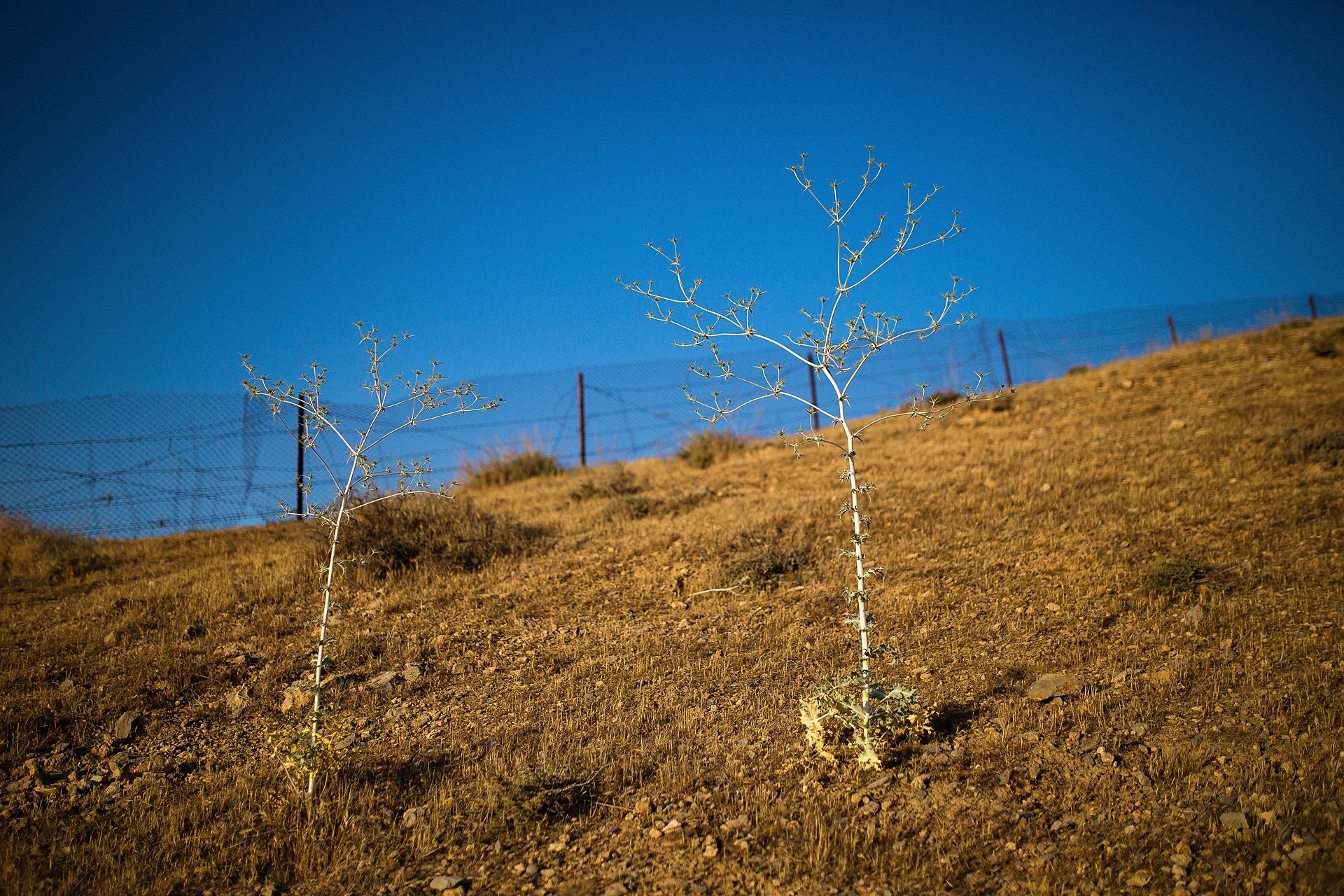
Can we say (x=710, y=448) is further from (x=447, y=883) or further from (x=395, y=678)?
(x=447, y=883)

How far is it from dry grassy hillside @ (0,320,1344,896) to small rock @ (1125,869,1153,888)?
11 millimetres

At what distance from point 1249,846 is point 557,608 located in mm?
5212

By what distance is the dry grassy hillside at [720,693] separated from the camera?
316 centimetres

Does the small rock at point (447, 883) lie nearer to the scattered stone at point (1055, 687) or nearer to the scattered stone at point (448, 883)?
the scattered stone at point (448, 883)

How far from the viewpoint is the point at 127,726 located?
15.9ft

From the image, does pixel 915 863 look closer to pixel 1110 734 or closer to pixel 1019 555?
pixel 1110 734

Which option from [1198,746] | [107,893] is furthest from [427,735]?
[1198,746]

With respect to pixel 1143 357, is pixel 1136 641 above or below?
below

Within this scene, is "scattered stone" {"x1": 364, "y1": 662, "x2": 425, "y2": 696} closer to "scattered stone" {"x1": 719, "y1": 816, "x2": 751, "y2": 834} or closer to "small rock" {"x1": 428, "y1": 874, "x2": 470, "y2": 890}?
"small rock" {"x1": 428, "y1": 874, "x2": 470, "y2": 890}

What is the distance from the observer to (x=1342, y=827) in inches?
111

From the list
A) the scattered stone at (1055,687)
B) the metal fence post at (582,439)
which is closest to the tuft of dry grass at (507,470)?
the metal fence post at (582,439)

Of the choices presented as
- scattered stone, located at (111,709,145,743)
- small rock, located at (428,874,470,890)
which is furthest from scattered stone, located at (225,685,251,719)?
small rock, located at (428,874,470,890)

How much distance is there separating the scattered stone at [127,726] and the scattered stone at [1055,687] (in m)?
5.65

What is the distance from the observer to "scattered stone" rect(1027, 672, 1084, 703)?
4.34m
